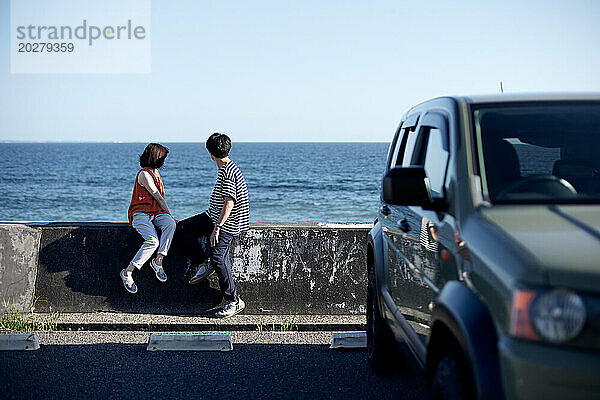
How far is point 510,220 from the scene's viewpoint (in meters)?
3.02

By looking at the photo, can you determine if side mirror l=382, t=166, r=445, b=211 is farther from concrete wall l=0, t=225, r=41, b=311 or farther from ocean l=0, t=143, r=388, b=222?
ocean l=0, t=143, r=388, b=222

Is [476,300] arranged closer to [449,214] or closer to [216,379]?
[449,214]

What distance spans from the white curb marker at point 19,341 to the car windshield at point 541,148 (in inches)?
181

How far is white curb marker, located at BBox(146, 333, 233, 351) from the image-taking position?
646 cm

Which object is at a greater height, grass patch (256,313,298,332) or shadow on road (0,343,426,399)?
grass patch (256,313,298,332)

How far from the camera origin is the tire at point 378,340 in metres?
5.45

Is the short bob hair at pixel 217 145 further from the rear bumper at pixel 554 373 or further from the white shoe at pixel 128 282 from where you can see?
the rear bumper at pixel 554 373

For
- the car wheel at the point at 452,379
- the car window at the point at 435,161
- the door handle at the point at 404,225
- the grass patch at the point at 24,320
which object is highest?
the car window at the point at 435,161

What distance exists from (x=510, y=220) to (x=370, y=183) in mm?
61238

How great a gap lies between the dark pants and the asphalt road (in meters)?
0.70

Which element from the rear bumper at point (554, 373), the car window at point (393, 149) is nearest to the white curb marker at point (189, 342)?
the car window at point (393, 149)

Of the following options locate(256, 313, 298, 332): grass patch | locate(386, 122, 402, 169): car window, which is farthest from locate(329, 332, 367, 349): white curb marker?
locate(386, 122, 402, 169): car window

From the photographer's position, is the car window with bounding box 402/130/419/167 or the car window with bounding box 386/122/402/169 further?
the car window with bounding box 386/122/402/169

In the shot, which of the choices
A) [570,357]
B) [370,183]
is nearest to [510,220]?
[570,357]
